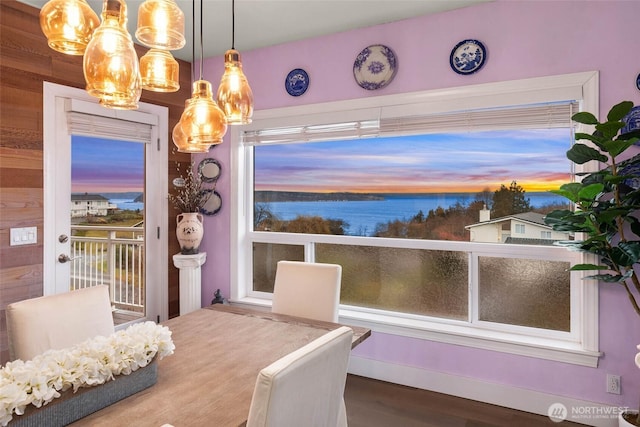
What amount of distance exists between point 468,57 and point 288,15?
4.34 feet

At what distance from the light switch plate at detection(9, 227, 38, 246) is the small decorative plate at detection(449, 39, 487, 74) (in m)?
3.11

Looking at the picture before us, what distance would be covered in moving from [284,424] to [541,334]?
7.49 ft

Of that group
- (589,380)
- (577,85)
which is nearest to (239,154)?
(577,85)

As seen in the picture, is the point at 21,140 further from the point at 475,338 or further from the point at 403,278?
the point at 475,338

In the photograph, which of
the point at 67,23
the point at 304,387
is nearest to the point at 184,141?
the point at 67,23

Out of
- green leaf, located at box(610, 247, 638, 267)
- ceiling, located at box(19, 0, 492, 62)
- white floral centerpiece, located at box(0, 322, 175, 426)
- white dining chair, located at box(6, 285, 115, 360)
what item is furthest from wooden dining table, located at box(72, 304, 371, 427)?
ceiling, located at box(19, 0, 492, 62)

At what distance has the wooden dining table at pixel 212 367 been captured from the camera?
1.17 m

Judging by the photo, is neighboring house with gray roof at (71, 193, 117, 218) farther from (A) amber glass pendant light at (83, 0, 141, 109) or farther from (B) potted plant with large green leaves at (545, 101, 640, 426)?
(B) potted plant with large green leaves at (545, 101, 640, 426)

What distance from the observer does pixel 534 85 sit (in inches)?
98.9

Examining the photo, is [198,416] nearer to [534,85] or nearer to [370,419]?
[370,419]

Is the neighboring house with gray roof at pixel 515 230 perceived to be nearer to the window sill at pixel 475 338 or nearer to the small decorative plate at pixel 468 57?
the window sill at pixel 475 338

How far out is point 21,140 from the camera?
8.36 feet

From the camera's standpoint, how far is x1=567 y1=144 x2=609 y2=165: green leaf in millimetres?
2109

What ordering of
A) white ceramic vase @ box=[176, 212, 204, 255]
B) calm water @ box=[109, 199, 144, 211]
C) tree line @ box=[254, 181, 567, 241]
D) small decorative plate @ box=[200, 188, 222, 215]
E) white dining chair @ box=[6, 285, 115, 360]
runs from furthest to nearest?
small decorative plate @ box=[200, 188, 222, 215] → white ceramic vase @ box=[176, 212, 204, 255] → calm water @ box=[109, 199, 144, 211] → tree line @ box=[254, 181, 567, 241] → white dining chair @ box=[6, 285, 115, 360]
